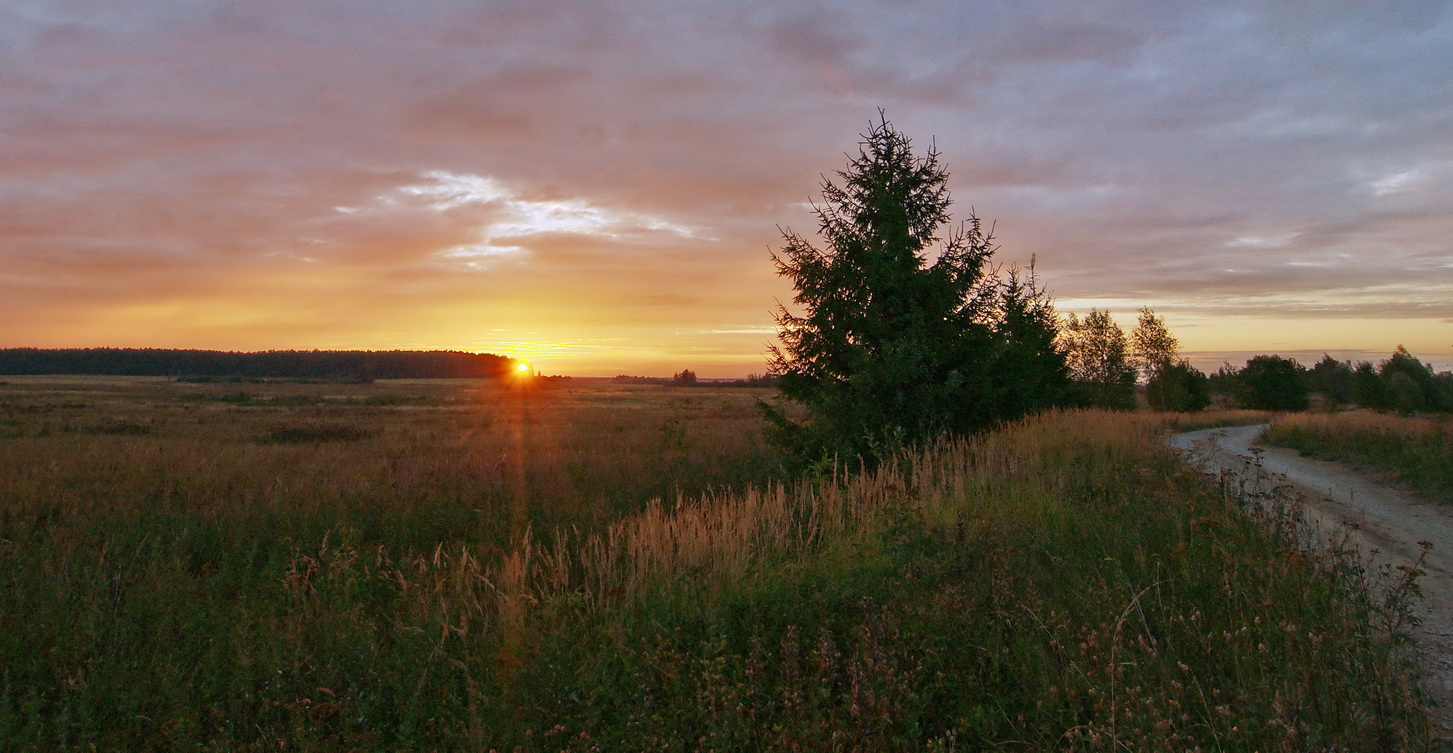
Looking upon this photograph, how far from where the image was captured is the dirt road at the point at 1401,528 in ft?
13.3

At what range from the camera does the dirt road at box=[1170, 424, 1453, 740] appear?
4.07 m

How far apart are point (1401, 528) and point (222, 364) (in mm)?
169958

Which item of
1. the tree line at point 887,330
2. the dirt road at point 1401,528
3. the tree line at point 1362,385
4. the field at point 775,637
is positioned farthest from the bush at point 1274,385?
the field at point 775,637

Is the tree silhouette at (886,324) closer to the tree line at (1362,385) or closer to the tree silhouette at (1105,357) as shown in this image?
the tree silhouette at (1105,357)

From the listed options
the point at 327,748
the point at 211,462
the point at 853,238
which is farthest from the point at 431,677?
the point at 211,462

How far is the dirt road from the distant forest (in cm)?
13996

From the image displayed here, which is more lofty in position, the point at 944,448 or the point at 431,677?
the point at 944,448

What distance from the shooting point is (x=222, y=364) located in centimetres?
13988

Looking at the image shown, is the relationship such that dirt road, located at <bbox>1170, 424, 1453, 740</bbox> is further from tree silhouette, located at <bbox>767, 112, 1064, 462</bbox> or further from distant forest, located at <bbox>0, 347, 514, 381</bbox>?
distant forest, located at <bbox>0, 347, 514, 381</bbox>

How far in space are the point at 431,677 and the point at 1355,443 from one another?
19042 millimetres

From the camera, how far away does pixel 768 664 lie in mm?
4043

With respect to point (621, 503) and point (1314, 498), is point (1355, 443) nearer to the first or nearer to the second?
point (1314, 498)

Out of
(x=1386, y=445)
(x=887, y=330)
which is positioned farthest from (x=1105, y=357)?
(x=887, y=330)

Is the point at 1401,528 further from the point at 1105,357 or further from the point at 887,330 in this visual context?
the point at 1105,357
